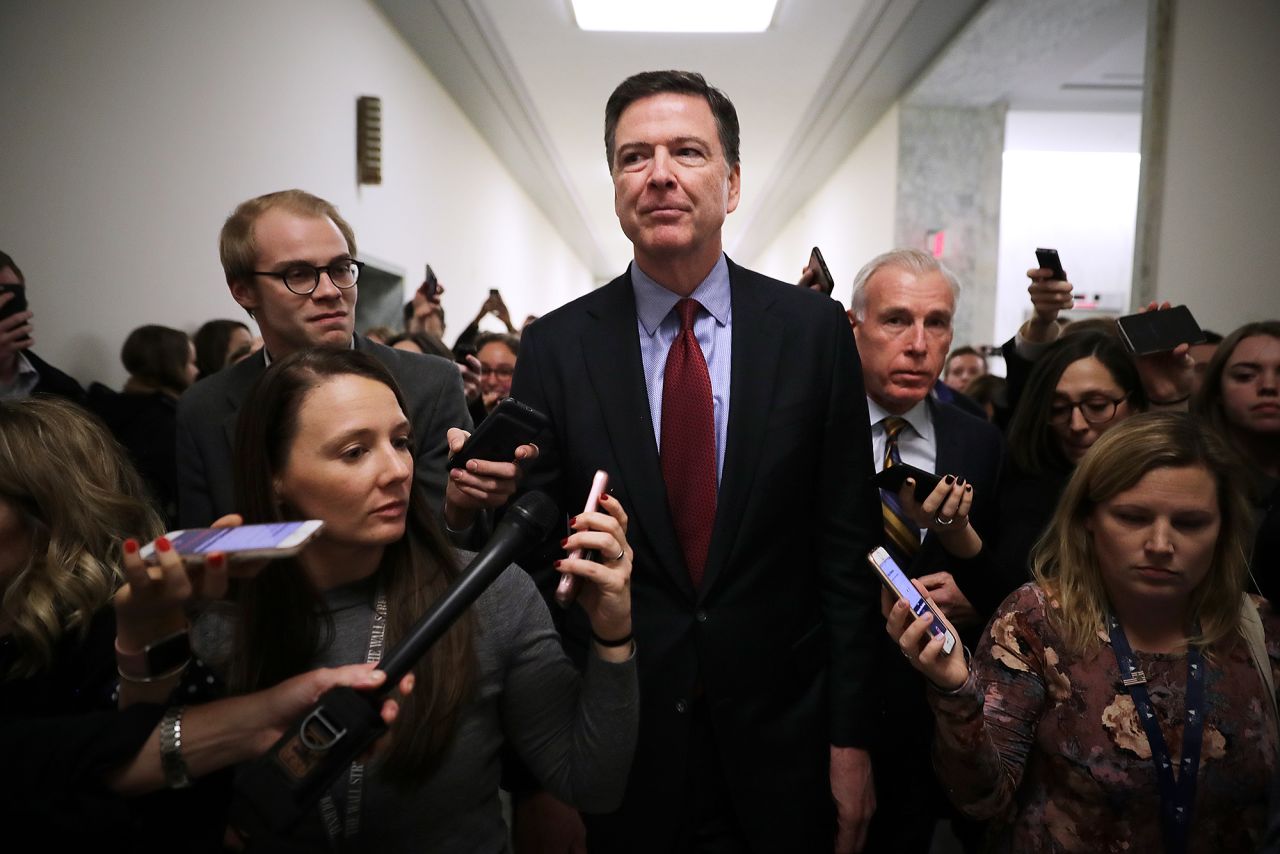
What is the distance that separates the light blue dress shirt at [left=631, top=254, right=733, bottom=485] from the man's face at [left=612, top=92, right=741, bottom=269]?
5cm

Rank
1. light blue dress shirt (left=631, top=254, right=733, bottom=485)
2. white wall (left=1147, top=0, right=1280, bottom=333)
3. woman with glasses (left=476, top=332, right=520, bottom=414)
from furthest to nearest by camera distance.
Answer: woman with glasses (left=476, top=332, right=520, bottom=414) → white wall (left=1147, top=0, right=1280, bottom=333) → light blue dress shirt (left=631, top=254, right=733, bottom=485)

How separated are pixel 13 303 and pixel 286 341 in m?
0.95

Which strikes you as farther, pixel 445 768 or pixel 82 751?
pixel 445 768

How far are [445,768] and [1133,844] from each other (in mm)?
1179

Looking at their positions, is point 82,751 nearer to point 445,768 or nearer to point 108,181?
point 445,768

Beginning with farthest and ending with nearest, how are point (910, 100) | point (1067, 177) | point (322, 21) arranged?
point (1067, 177), point (910, 100), point (322, 21)

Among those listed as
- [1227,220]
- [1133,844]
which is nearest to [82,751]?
[1133,844]

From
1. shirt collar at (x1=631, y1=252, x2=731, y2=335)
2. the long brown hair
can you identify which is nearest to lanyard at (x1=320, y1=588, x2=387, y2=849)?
the long brown hair

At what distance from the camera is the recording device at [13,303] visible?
224 cm

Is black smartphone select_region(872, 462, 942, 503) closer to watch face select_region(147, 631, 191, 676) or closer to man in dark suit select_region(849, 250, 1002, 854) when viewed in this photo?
man in dark suit select_region(849, 250, 1002, 854)

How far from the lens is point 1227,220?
3311 mm

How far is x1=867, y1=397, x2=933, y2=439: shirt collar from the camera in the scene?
6.62ft

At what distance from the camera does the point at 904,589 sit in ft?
4.11

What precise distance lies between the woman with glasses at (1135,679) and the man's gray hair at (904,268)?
0.58m
